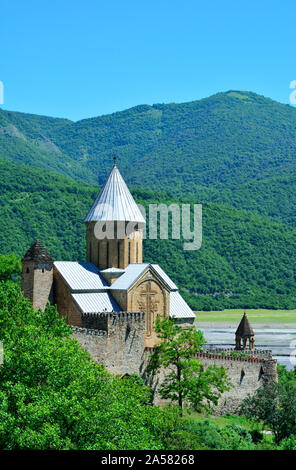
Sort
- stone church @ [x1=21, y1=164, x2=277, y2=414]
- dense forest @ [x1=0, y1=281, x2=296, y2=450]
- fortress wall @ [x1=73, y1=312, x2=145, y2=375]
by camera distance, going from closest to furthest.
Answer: dense forest @ [x1=0, y1=281, x2=296, y2=450] < fortress wall @ [x1=73, y1=312, x2=145, y2=375] < stone church @ [x1=21, y1=164, x2=277, y2=414]

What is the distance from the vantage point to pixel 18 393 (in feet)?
53.0

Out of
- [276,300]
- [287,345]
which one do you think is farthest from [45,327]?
[276,300]

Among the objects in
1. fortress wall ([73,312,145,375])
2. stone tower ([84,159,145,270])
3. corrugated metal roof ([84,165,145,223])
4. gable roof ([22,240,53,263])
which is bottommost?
fortress wall ([73,312,145,375])

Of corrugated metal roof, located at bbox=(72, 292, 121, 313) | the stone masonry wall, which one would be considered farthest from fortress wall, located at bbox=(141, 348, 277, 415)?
the stone masonry wall

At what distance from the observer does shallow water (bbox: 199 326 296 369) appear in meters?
52.6

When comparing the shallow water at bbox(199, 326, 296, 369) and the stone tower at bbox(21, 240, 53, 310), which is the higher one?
the stone tower at bbox(21, 240, 53, 310)

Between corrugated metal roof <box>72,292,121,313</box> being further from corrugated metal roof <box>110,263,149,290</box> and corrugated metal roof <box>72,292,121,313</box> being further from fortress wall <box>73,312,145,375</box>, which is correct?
fortress wall <box>73,312,145,375</box>

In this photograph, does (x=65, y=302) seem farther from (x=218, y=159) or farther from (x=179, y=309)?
(x=218, y=159)

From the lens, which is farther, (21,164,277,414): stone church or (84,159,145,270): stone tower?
(84,159,145,270): stone tower

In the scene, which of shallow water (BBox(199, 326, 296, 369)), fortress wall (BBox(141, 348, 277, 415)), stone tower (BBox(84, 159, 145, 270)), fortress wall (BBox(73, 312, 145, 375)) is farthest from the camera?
shallow water (BBox(199, 326, 296, 369))

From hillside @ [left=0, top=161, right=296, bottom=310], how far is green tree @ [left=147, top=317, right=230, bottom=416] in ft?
120

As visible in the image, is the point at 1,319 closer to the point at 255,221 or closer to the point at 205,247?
the point at 205,247

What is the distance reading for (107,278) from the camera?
97.0 feet

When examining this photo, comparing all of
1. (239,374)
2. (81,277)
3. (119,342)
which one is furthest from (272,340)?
(119,342)
